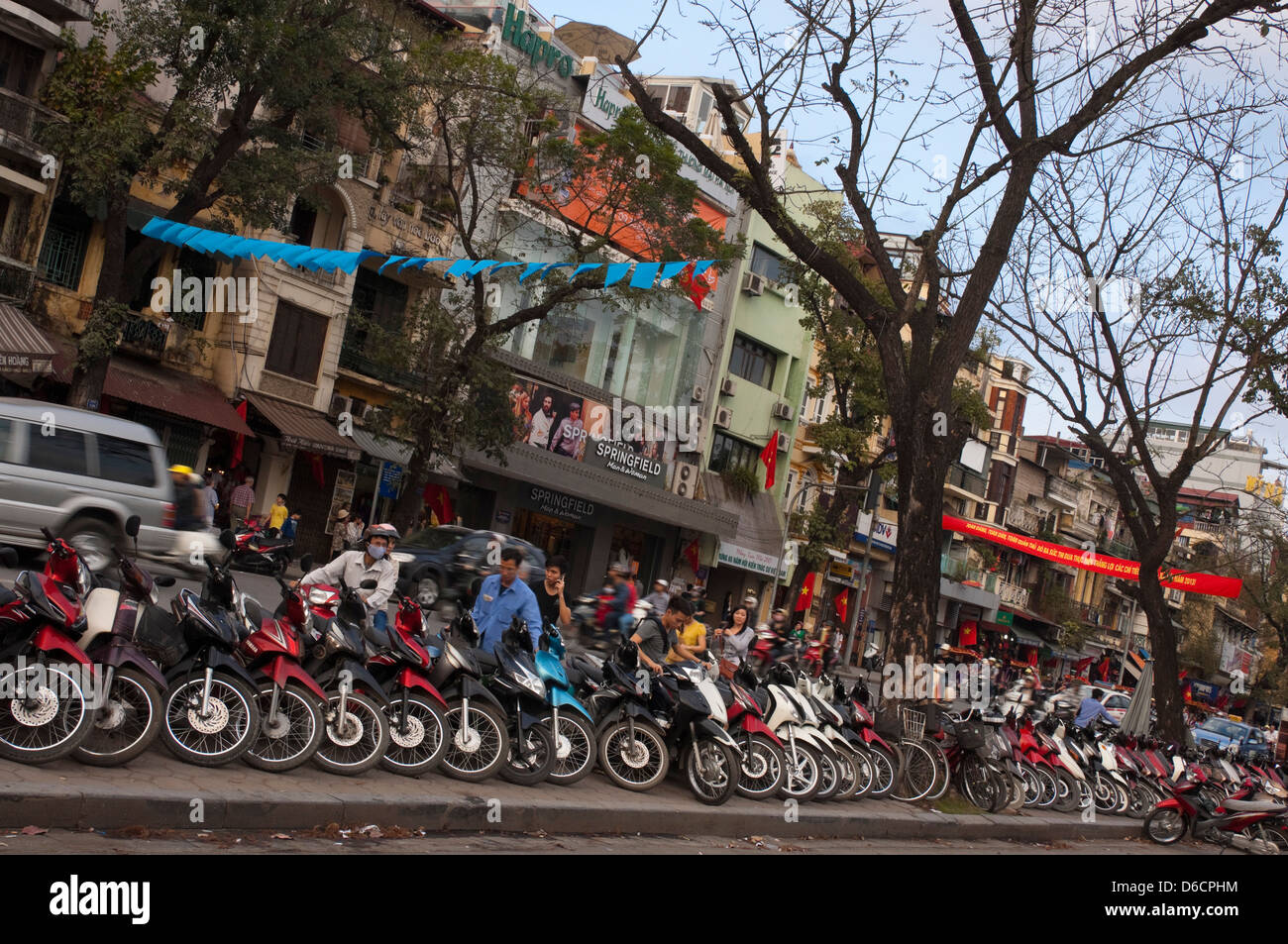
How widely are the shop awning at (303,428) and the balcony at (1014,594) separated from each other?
4077 cm

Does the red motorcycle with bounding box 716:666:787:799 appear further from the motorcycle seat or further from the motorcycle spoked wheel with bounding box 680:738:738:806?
the motorcycle seat

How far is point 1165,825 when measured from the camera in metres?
15.6

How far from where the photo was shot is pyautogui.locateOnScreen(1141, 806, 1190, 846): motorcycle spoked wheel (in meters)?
15.5

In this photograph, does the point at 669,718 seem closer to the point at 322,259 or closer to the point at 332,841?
the point at 332,841

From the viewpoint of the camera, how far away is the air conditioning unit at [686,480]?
39.2m

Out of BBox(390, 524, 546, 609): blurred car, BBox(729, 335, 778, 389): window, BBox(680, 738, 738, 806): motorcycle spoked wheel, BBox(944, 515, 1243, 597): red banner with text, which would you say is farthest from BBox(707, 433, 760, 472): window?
BBox(680, 738, 738, 806): motorcycle spoked wheel

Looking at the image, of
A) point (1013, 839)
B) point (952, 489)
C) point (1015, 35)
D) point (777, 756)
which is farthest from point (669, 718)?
point (952, 489)

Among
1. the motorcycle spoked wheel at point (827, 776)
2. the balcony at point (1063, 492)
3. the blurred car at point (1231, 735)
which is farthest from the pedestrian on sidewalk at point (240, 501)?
the balcony at point (1063, 492)

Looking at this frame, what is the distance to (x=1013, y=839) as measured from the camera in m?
13.8

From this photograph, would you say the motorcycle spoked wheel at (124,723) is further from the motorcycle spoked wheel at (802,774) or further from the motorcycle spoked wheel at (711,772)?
the motorcycle spoked wheel at (802,774)

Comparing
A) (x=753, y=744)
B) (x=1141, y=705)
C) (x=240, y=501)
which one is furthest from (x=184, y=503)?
(x=1141, y=705)

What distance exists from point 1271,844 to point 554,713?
9549 millimetres

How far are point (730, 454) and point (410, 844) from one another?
3524 centimetres

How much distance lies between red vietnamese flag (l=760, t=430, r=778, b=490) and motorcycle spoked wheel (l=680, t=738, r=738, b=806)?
32.2 m
